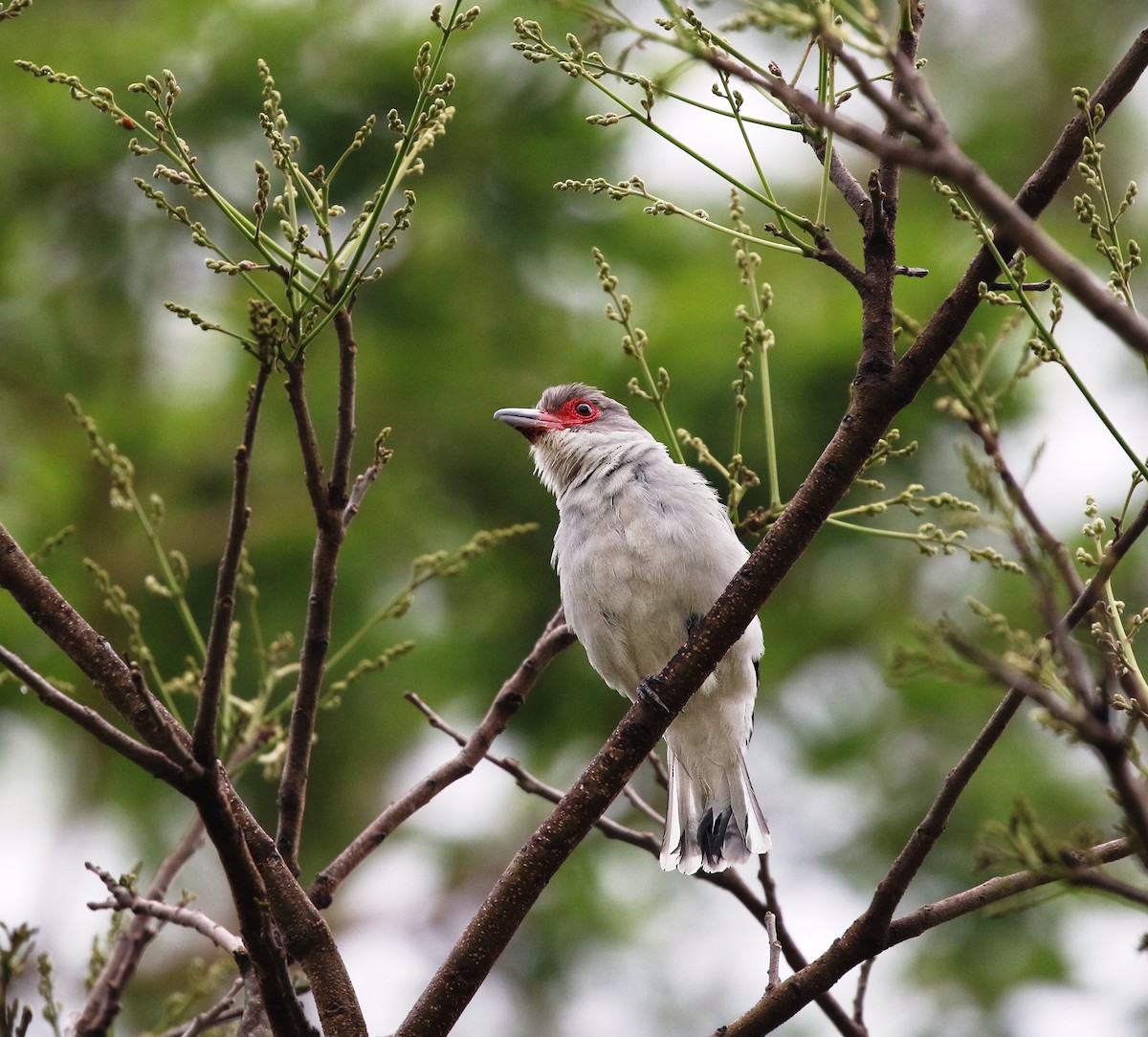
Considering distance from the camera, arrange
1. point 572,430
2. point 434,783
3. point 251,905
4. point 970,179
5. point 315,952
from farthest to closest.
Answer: point 572,430 < point 434,783 < point 315,952 < point 251,905 < point 970,179

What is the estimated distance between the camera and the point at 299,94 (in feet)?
23.0

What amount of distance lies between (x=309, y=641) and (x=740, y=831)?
6.57 ft

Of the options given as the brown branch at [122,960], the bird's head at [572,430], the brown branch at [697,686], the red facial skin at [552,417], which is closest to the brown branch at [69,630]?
the brown branch at [697,686]

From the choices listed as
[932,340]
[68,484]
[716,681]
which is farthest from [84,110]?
[932,340]

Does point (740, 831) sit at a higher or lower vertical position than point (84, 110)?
lower

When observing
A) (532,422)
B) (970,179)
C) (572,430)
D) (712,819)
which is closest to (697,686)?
(970,179)

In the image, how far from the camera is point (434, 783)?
3174 millimetres

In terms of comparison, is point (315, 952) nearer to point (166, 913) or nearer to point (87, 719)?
point (166, 913)

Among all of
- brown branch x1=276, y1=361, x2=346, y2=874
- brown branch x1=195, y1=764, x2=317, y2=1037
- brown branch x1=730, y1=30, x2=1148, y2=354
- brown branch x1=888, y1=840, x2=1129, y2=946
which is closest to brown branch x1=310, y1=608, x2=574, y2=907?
brown branch x1=276, y1=361, x2=346, y2=874

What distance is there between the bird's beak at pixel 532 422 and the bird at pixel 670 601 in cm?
28

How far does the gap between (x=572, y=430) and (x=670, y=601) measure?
0.97 meters

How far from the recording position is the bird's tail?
13.4 feet

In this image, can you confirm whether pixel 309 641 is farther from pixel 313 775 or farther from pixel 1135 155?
pixel 1135 155

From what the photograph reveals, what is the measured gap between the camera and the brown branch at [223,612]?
81.3 inches
